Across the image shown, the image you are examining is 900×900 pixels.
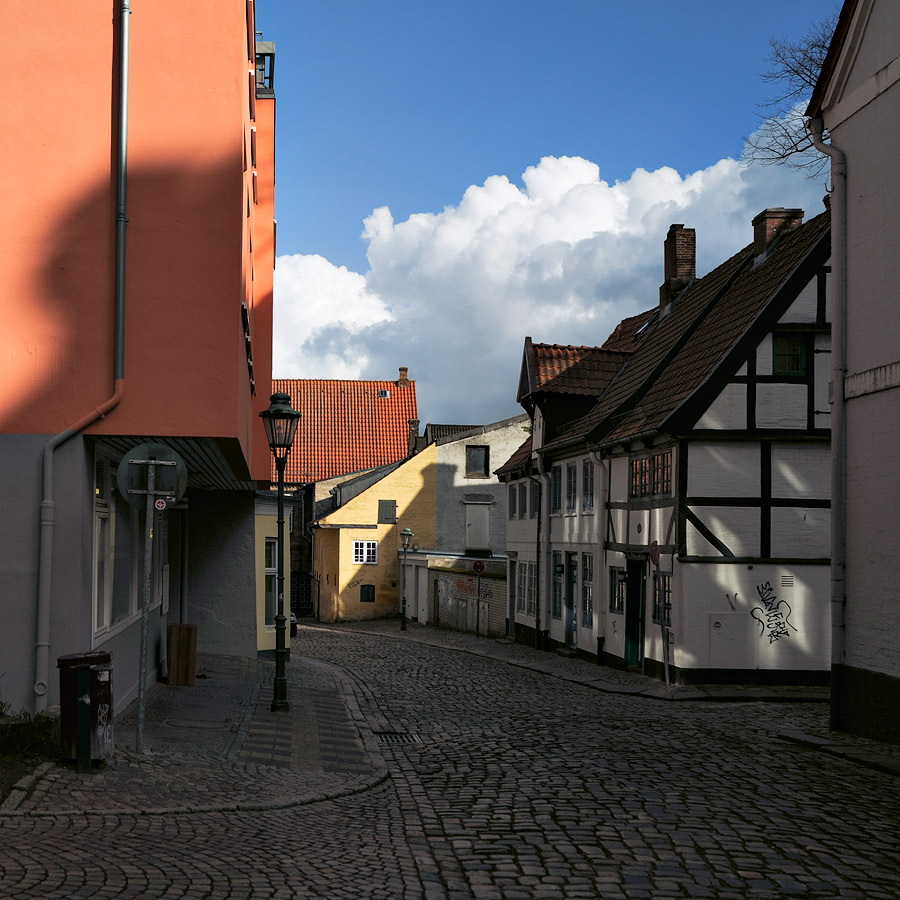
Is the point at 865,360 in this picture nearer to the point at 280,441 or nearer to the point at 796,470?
the point at 796,470

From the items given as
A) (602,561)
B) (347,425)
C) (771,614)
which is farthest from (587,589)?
(347,425)

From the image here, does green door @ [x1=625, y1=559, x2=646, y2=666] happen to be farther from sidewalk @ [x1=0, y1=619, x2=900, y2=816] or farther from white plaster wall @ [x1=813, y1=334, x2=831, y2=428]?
white plaster wall @ [x1=813, y1=334, x2=831, y2=428]

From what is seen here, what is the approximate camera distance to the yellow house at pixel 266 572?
73.7 feet

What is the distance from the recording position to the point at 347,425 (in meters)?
57.5

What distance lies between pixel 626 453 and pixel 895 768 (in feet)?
44.1

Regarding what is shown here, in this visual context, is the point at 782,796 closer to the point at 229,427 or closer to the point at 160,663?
the point at 229,427

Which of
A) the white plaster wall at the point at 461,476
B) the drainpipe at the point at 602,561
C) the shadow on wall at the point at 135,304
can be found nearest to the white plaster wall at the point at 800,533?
the drainpipe at the point at 602,561

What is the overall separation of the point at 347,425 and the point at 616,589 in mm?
33952

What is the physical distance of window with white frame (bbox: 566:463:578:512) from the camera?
28625 millimetres

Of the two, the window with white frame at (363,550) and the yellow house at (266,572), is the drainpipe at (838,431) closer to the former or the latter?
the yellow house at (266,572)

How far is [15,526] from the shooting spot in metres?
11.2

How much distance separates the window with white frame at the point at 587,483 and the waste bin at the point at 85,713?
18.4 m

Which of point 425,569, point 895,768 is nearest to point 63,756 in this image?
point 895,768

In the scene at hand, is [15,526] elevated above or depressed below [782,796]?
above
